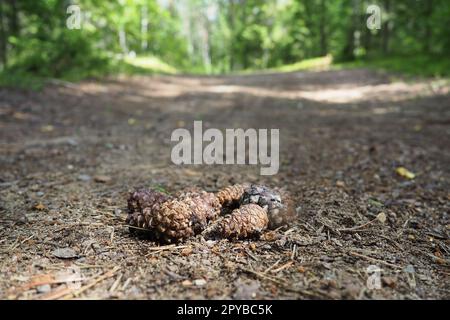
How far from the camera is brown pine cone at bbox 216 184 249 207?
214 centimetres

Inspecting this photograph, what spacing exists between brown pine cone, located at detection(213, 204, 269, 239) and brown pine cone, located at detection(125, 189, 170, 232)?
14.9 inches

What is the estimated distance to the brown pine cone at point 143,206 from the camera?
1.90 meters

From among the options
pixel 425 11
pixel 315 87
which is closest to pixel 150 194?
pixel 315 87

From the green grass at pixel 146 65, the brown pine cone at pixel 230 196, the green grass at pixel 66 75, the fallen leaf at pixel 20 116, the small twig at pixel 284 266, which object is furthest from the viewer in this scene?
the green grass at pixel 146 65

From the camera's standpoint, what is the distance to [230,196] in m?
2.15

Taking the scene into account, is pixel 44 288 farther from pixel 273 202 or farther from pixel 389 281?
pixel 389 281

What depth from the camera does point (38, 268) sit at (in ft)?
5.33

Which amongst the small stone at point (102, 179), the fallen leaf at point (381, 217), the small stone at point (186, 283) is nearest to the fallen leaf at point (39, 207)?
the small stone at point (102, 179)

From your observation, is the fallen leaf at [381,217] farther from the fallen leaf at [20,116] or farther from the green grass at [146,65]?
the green grass at [146,65]

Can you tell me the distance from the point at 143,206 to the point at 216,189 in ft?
2.53

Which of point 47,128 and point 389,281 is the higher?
point 47,128

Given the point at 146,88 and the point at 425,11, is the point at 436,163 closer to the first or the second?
the point at 146,88

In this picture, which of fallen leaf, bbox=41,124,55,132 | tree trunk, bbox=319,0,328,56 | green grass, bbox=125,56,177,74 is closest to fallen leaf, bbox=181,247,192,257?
fallen leaf, bbox=41,124,55,132

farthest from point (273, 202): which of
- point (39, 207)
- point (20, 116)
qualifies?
point (20, 116)
